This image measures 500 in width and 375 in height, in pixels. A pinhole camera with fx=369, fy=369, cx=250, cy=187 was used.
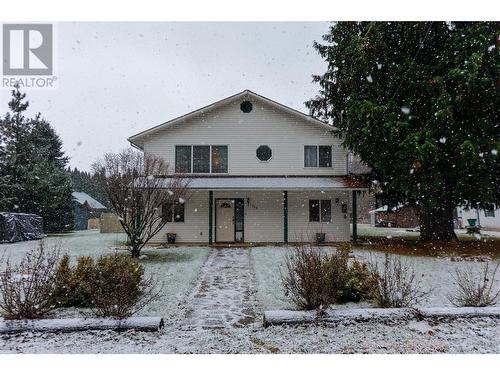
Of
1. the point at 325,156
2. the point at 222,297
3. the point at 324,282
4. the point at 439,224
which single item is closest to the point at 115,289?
the point at 222,297

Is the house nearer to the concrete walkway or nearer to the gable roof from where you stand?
the gable roof

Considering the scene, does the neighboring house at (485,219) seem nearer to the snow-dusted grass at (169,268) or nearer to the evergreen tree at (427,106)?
the evergreen tree at (427,106)

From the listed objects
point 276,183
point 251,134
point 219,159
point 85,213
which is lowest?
point 85,213

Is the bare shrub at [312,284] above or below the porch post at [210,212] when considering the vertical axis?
below

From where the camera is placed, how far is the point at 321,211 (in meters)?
16.2

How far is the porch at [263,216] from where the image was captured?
15922mm

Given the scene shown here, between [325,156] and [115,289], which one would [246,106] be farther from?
[115,289]

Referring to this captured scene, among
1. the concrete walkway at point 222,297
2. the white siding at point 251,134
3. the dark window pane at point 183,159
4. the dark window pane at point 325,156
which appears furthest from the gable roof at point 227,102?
the concrete walkway at point 222,297

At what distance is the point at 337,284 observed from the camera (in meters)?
6.06

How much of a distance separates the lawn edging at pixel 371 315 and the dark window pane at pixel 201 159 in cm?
1124

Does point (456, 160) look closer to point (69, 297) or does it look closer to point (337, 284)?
point (337, 284)

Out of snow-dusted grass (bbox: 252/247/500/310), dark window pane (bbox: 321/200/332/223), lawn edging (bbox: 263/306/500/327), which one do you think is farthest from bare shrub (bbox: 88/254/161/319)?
dark window pane (bbox: 321/200/332/223)

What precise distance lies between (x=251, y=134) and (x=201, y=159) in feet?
8.01

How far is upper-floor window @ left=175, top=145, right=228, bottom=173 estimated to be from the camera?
16078 millimetres
